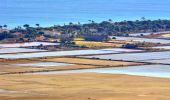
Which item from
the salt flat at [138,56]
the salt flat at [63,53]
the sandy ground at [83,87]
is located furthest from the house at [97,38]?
the sandy ground at [83,87]

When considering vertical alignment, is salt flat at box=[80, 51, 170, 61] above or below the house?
below

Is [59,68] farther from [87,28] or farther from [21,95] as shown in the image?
[87,28]

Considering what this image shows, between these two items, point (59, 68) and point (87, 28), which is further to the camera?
point (87, 28)

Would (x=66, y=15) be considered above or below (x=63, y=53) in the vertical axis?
above

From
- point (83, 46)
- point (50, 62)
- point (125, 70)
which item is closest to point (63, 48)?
point (83, 46)

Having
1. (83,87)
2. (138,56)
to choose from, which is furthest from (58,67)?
(138,56)

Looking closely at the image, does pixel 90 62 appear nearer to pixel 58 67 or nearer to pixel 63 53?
pixel 58 67

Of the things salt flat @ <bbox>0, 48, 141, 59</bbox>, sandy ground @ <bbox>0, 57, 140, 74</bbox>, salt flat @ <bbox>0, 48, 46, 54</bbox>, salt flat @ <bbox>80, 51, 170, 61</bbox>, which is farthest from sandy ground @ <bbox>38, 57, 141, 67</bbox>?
salt flat @ <bbox>0, 48, 46, 54</bbox>

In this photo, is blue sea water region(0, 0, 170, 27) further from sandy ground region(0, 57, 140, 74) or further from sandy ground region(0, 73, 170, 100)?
sandy ground region(0, 73, 170, 100)
